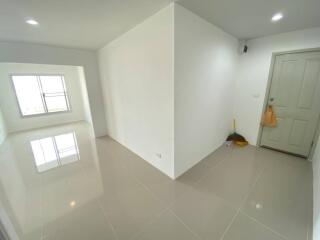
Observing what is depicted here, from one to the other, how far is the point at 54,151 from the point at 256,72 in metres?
5.12

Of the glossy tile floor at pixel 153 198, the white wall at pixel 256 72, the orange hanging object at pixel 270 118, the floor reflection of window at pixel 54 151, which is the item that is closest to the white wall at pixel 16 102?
the floor reflection of window at pixel 54 151

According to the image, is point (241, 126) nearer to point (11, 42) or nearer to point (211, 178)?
point (211, 178)

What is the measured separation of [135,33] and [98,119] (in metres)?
2.86

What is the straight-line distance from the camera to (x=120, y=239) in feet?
4.54

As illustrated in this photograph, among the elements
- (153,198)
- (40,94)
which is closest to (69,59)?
(40,94)

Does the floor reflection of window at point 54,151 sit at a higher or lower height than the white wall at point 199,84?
lower

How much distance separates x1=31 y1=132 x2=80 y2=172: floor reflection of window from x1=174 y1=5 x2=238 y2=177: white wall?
8.18 feet

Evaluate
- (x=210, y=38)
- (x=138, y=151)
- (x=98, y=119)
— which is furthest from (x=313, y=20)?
(x=98, y=119)

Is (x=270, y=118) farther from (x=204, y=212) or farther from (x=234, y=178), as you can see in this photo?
(x=204, y=212)

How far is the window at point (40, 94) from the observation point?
502 cm

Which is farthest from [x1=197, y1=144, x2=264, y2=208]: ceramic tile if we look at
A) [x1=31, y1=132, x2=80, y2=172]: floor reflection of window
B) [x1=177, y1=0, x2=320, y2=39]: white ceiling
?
[x1=31, y1=132, x2=80, y2=172]: floor reflection of window

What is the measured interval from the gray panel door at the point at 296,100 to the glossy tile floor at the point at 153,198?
37 centimetres

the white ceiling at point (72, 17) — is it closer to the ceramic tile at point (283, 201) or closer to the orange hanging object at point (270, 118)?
the ceramic tile at point (283, 201)

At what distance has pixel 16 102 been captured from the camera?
483cm
